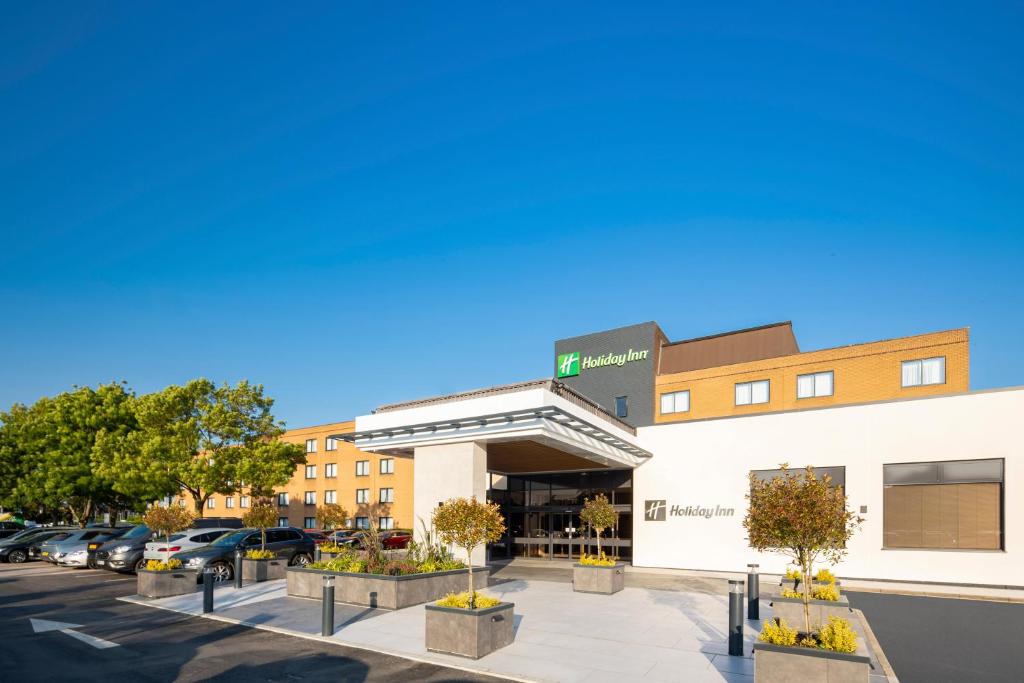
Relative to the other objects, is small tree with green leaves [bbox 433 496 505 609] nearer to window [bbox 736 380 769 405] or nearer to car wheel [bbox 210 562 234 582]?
car wheel [bbox 210 562 234 582]

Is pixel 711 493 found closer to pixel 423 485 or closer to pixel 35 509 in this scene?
pixel 423 485

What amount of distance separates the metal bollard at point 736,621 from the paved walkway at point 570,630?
18cm

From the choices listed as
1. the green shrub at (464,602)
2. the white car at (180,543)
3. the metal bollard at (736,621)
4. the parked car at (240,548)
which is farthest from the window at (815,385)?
the white car at (180,543)

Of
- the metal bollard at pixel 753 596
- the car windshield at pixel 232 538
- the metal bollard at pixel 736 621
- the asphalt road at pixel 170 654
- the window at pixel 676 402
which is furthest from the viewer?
the window at pixel 676 402

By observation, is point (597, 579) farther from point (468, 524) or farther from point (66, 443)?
point (66, 443)

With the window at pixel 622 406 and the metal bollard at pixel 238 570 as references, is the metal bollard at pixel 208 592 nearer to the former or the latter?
the metal bollard at pixel 238 570

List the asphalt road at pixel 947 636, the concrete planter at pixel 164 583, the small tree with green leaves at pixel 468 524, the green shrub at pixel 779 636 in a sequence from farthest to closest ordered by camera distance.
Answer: the concrete planter at pixel 164 583, the small tree with green leaves at pixel 468 524, the asphalt road at pixel 947 636, the green shrub at pixel 779 636

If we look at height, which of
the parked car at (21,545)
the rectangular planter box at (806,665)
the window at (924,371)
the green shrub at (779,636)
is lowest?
the parked car at (21,545)

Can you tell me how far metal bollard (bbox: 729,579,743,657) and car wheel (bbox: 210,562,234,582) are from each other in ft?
53.2

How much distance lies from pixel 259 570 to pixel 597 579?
10759 mm

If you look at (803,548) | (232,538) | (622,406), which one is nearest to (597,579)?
(803,548)

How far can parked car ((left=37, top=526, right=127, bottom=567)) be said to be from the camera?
2764 centimetres

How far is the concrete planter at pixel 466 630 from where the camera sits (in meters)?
11.0

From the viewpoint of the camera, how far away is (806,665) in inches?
328
